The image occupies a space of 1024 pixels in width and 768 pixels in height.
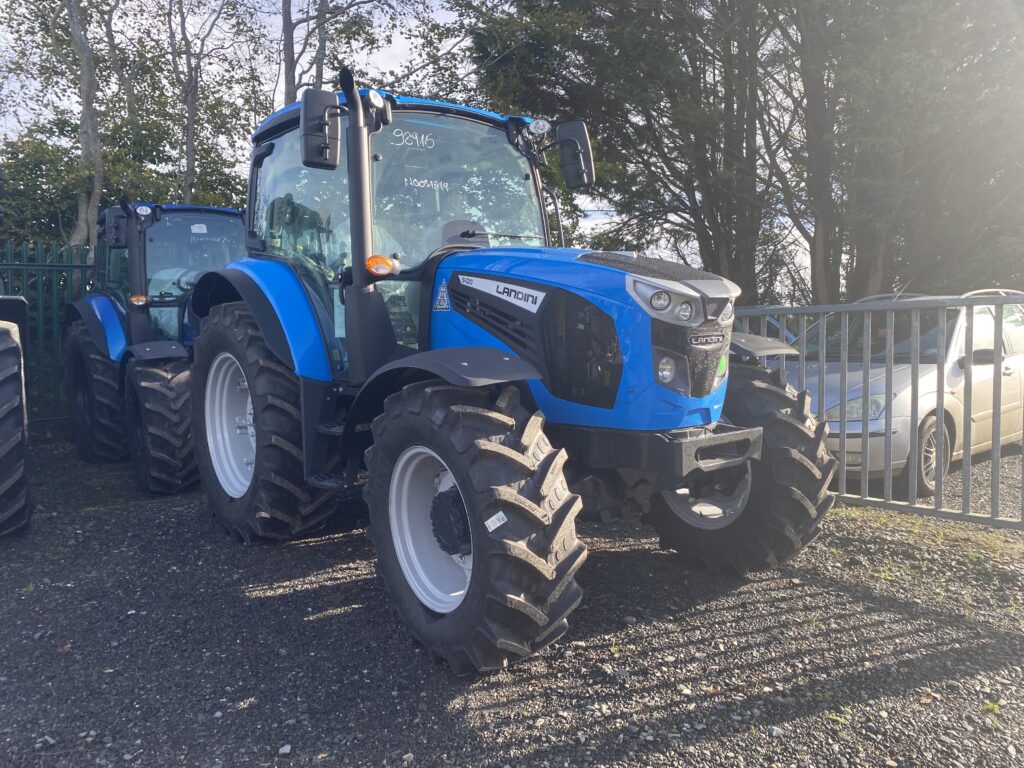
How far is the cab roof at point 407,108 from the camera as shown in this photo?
4.04 meters

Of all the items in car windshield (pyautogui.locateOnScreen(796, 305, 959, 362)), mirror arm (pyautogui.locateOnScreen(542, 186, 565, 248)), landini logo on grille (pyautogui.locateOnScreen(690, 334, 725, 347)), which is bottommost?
car windshield (pyautogui.locateOnScreen(796, 305, 959, 362))

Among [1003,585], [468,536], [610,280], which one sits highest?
[610,280]

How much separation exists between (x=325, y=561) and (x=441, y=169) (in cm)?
226

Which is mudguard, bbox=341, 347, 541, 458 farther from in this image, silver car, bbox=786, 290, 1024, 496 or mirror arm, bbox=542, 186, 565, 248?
silver car, bbox=786, 290, 1024, 496

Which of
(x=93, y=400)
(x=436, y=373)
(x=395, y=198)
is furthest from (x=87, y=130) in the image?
(x=436, y=373)

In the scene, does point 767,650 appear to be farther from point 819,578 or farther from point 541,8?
point 541,8

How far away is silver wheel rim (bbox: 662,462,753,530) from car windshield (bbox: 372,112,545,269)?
5.19ft

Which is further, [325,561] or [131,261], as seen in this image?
[131,261]

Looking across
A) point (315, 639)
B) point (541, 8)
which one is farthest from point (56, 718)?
point (541, 8)

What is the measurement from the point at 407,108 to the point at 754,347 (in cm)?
219

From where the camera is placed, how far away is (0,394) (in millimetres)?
4711

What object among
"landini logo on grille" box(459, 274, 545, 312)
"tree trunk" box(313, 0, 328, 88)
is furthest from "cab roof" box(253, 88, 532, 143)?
"tree trunk" box(313, 0, 328, 88)

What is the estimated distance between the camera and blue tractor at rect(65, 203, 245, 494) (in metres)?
6.45

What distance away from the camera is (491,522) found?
110 inches
